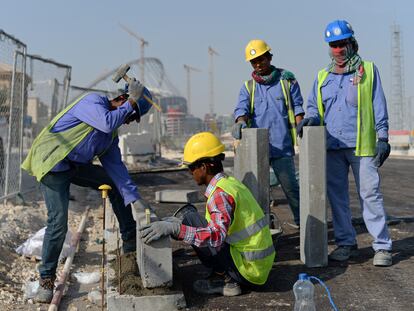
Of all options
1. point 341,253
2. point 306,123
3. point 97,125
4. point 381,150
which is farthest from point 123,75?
point 341,253

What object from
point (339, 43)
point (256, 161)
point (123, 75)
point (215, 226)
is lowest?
point (215, 226)

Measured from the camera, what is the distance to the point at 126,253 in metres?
5.20

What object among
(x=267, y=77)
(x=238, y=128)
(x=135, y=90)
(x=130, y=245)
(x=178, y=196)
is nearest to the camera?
(x=135, y=90)

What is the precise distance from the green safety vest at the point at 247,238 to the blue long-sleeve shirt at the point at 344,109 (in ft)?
4.52

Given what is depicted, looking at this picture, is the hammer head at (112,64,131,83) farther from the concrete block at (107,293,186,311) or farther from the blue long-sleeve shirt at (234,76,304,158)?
the concrete block at (107,293,186,311)

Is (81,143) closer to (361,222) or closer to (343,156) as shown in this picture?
(343,156)

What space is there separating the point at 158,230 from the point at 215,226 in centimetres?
41

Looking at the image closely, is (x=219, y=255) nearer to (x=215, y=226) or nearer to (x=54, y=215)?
(x=215, y=226)

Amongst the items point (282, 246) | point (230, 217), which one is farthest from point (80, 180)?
point (282, 246)

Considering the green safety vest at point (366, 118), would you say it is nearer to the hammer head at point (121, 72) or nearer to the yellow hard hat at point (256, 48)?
the yellow hard hat at point (256, 48)

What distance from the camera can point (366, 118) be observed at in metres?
4.91

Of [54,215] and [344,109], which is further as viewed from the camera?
[344,109]

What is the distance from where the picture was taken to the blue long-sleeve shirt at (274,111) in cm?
587

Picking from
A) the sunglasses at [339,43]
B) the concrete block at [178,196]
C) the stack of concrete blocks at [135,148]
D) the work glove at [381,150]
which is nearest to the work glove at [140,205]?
the concrete block at [178,196]
